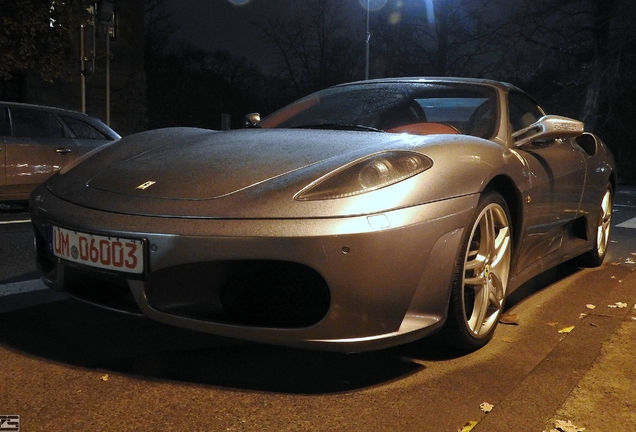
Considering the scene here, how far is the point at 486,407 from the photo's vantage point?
2.30m

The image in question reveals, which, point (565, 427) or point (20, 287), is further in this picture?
point (20, 287)

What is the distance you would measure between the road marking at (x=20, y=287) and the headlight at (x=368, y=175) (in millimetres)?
2049

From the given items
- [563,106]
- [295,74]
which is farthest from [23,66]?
[295,74]

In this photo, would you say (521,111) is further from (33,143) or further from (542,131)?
(33,143)

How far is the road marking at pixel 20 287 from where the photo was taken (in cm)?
363

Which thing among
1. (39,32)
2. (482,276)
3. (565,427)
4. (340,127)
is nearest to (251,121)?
(340,127)

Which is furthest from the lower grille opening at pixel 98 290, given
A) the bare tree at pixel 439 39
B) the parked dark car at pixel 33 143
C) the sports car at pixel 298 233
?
the bare tree at pixel 439 39

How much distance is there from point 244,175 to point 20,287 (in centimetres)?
189

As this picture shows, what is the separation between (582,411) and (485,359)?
1.88ft

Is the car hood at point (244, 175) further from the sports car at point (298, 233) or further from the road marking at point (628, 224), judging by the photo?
the road marking at point (628, 224)

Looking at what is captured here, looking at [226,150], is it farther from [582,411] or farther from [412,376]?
[582,411]

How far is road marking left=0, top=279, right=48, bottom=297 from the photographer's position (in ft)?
11.9

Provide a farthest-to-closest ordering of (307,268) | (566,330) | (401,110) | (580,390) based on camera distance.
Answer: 1. (401,110)
2. (566,330)
3. (580,390)
4. (307,268)

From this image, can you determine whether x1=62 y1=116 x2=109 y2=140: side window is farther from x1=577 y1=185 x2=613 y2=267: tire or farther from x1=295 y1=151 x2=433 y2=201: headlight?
x1=295 y1=151 x2=433 y2=201: headlight
